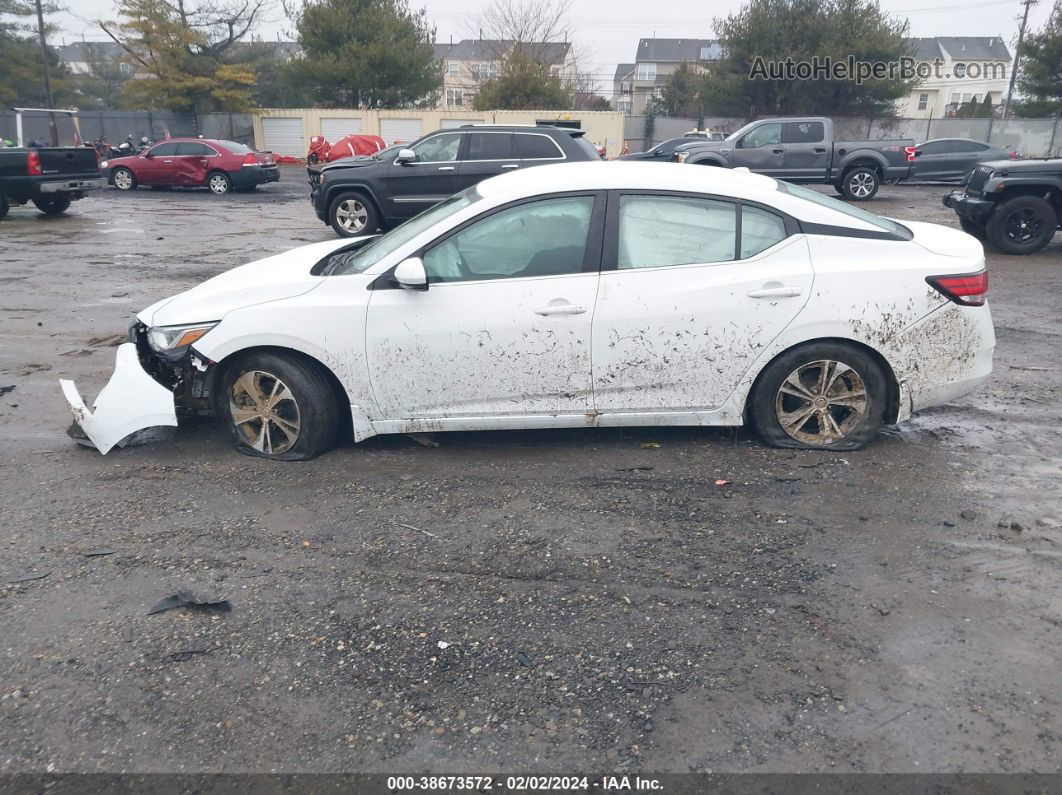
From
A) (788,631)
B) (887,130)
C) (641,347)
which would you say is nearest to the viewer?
(788,631)

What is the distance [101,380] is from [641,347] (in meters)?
4.34

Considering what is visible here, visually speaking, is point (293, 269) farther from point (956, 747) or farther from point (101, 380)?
point (956, 747)

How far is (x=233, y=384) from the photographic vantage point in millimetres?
4742

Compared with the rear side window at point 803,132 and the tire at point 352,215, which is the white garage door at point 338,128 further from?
the tire at point 352,215

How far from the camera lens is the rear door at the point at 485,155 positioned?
13.4m

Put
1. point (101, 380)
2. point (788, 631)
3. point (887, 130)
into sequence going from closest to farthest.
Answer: point (788, 631), point (101, 380), point (887, 130)

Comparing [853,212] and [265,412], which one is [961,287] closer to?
[853,212]

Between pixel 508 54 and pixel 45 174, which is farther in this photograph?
pixel 508 54

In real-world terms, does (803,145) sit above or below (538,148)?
above

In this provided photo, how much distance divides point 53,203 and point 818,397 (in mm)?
17651

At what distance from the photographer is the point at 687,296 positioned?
14.8ft

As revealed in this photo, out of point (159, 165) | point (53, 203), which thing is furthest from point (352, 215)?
point (159, 165)

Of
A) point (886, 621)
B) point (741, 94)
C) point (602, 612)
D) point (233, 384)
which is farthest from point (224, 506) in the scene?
point (741, 94)

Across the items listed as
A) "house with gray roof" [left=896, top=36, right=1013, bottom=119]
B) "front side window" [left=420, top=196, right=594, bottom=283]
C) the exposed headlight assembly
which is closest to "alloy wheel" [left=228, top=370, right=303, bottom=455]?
the exposed headlight assembly
